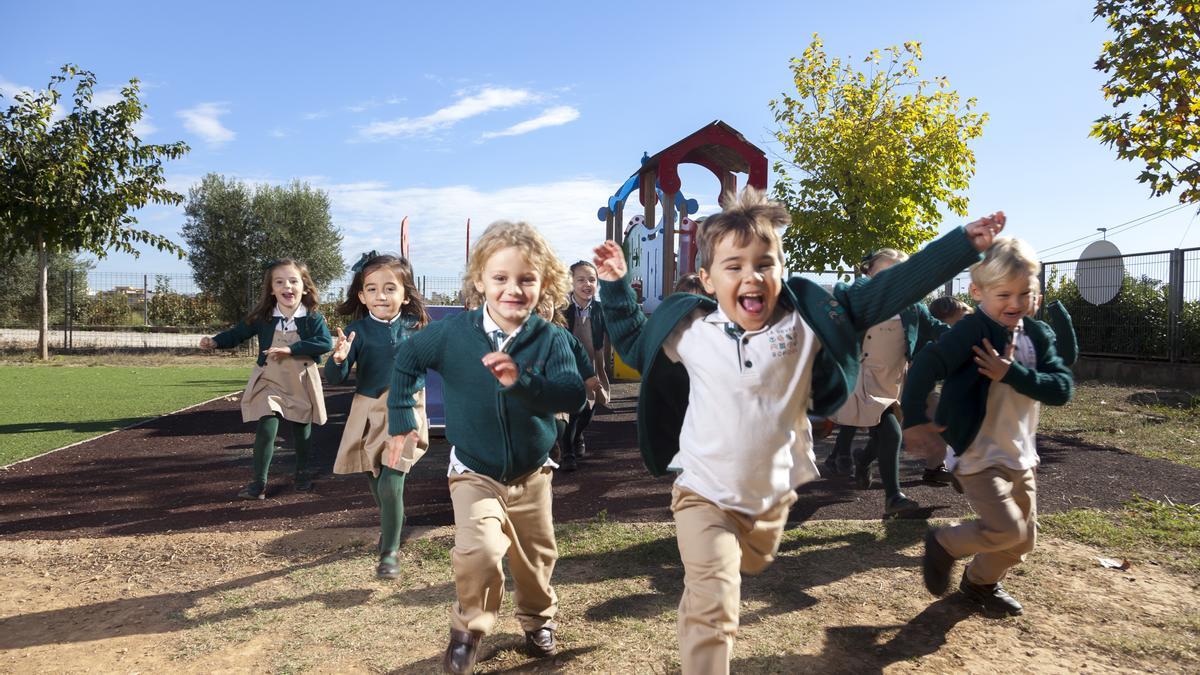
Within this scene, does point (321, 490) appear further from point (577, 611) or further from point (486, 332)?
point (486, 332)

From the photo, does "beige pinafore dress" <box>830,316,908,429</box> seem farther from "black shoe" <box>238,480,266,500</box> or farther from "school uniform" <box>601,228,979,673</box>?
"black shoe" <box>238,480,266,500</box>

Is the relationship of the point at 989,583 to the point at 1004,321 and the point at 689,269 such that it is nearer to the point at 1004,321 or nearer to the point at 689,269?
the point at 1004,321

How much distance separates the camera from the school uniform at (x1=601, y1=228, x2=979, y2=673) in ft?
8.29

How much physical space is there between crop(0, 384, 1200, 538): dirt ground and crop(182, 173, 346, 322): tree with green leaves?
2277 centimetres

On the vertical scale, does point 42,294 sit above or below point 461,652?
above

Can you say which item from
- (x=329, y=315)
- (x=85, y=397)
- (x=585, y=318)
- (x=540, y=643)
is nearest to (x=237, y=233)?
(x=329, y=315)

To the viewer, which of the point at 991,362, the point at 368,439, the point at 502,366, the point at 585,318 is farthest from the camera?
the point at 585,318

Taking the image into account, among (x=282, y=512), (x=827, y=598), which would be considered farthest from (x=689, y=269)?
(x=827, y=598)

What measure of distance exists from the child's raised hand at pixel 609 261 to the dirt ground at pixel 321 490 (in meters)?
3.03

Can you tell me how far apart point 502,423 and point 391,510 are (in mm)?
1631

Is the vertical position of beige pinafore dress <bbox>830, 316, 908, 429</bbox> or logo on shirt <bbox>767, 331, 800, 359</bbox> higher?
logo on shirt <bbox>767, 331, 800, 359</bbox>

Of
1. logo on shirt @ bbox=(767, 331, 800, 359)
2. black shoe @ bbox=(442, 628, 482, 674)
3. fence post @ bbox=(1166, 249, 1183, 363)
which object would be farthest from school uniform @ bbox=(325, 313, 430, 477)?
fence post @ bbox=(1166, 249, 1183, 363)

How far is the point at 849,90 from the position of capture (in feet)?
59.9

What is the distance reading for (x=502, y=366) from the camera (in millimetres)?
2932
